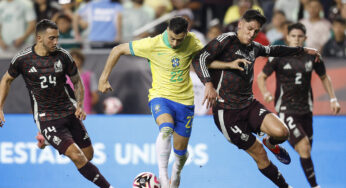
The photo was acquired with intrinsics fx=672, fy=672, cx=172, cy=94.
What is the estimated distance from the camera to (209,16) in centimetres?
1498

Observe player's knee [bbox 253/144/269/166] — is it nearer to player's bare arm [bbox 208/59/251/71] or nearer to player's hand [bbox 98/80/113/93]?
player's bare arm [bbox 208/59/251/71]

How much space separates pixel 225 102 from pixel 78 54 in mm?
3744

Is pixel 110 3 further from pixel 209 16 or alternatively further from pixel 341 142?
pixel 341 142

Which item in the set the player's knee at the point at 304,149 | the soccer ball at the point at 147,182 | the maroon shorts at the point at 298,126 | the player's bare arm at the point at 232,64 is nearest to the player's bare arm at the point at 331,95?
the maroon shorts at the point at 298,126

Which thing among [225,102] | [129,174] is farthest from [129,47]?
[129,174]

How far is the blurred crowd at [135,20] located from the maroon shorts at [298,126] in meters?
2.68

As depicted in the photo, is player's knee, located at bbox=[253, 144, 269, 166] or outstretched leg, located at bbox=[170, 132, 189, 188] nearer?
player's knee, located at bbox=[253, 144, 269, 166]

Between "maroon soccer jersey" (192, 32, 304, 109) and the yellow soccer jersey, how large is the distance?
0.90ft

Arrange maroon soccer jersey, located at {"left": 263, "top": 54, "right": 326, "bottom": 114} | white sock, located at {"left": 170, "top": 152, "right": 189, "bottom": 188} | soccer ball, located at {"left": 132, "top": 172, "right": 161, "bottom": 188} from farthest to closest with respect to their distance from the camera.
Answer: maroon soccer jersey, located at {"left": 263, "top": 54, "right": 326, "bottom": 114}, white sock, located at {"left": 170, "top": 152, "right": 189, "bottom": 188}, soccer ball, located at {"left": 132, "top": 172, "right": 161, "bottom": 188}

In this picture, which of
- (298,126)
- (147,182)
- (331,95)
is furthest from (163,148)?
(331,95)

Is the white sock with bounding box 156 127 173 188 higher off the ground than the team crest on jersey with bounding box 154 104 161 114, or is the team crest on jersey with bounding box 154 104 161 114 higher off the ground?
the team crest on jersey with bounding box 154 104 161 114

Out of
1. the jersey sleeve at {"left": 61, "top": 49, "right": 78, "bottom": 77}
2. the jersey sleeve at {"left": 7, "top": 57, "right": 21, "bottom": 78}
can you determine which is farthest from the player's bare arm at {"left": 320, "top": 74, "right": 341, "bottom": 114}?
the jersey sleeve at {"left": 7, "top": 57, "right": 21, "bottom": 78}

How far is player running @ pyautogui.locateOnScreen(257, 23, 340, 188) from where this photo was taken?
32.8 ft

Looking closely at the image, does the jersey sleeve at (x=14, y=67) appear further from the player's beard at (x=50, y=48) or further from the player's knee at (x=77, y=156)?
the player's knee at (x=77, y=156)
